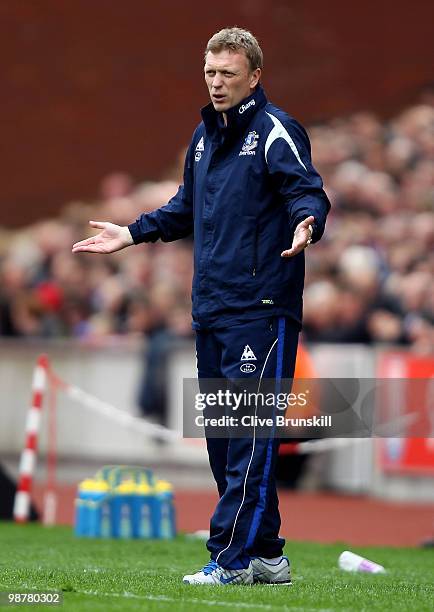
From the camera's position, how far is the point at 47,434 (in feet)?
61.7

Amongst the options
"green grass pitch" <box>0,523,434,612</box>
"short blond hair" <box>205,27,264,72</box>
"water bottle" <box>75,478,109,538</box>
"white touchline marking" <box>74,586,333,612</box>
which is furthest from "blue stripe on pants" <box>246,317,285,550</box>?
"water bottle" <box>75,478,109,538</box>

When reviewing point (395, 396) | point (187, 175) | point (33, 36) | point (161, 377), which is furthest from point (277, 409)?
point (33, 36)

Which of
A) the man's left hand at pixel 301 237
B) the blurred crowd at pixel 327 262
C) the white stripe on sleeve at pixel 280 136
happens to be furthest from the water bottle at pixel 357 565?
the blurred crowd at pixel 327 262

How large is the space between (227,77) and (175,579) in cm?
228

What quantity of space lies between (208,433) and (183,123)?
16.2 m

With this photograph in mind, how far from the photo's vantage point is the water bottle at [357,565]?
8.18m

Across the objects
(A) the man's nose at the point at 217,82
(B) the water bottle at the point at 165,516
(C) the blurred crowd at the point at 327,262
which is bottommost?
(B) the water bottle at the point at 165,516

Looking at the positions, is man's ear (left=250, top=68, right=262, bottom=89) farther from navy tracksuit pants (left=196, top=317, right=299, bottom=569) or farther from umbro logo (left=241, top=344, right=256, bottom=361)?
umbro logo (left=241, top=344, right=256, bottom=361)

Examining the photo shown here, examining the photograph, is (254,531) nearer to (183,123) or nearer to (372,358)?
(372,358)

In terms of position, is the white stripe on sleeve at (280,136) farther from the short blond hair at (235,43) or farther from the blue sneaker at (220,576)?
the blue sneaker at (220,576)

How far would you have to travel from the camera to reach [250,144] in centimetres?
680

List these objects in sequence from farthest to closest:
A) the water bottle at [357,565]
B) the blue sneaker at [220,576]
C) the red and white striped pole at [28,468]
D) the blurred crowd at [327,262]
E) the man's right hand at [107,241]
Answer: the blurred crowd at [327,262]
the red and white striped pole at [28,468]
the water bottle at [357,565]
the man's right hand at [107,241]
the blue sneaker at [220,576]

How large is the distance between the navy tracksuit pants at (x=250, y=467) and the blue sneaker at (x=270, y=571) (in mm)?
38

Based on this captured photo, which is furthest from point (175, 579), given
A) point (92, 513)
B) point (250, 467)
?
point (92, 513)
